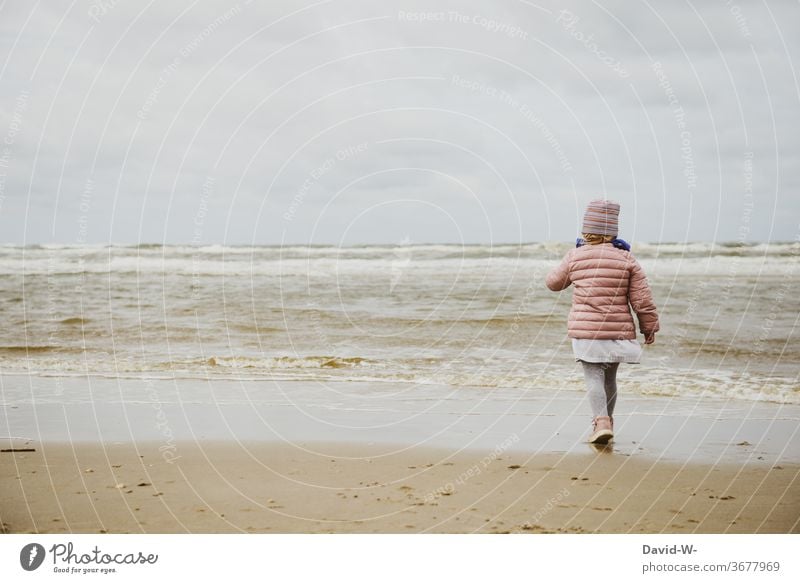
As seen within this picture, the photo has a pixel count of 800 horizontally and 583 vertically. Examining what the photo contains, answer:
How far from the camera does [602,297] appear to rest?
625 cm

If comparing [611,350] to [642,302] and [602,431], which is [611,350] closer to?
[642,302]

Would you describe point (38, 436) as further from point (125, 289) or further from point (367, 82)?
point (125, 289)

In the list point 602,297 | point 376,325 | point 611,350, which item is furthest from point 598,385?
point 376,325

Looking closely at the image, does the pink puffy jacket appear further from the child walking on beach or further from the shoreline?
the shoreline

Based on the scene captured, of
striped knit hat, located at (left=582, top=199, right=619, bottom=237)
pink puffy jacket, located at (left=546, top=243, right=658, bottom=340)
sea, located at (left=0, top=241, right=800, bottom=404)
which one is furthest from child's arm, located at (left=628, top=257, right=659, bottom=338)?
sea, located at (left=0, top=241, right=800, bottom=404)

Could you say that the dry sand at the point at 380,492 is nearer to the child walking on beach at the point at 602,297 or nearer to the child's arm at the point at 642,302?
the child walking on beach at the point at 602,297

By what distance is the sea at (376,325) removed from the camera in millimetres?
9852

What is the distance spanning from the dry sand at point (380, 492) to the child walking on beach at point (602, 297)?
1.89 feet

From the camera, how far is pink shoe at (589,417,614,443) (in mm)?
6242

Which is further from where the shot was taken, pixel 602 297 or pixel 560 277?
pixel 560 277

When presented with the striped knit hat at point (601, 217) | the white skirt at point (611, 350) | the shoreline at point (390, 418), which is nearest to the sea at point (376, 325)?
the shoreline at point (390, 418)

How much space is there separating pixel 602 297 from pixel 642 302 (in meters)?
0.30
